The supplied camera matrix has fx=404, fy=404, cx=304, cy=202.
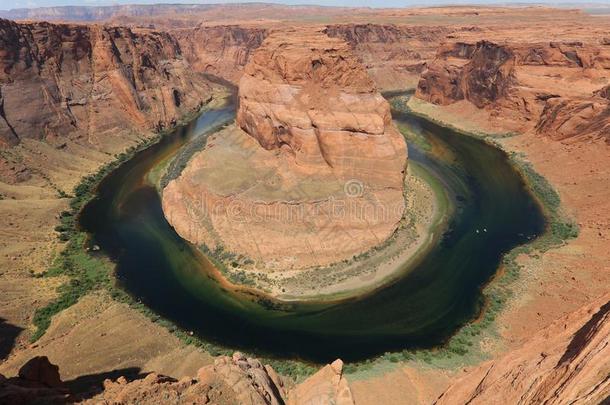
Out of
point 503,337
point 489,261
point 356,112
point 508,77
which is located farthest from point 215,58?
point 503,337

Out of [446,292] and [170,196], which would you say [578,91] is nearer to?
[446,292]

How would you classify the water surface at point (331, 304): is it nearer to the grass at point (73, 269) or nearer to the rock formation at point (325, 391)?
the grass at point (73, 269)

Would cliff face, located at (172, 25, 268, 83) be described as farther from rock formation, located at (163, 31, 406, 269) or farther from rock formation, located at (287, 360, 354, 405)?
rock formation, located at (287, 360, 354, 405)

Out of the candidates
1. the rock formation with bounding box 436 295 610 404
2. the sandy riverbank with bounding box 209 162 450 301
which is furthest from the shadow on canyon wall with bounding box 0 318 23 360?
the rock formation with bounding box 436 295 610 404
